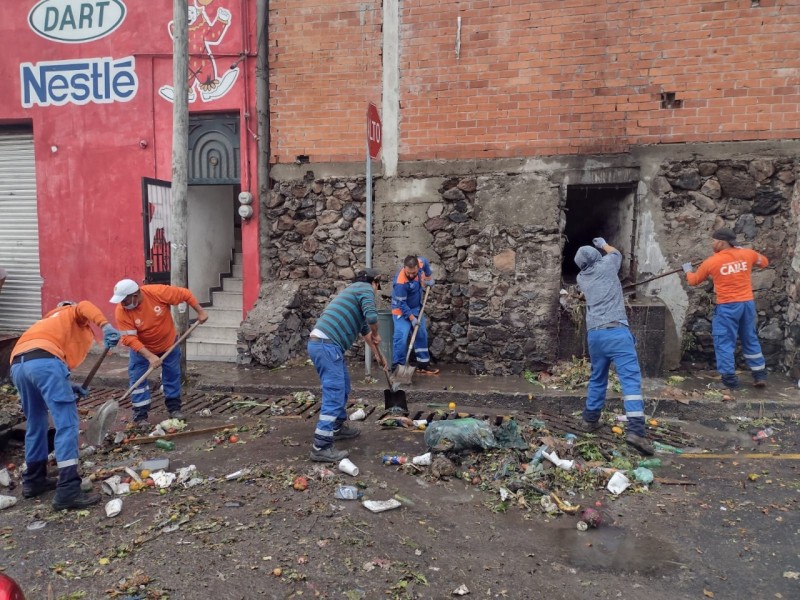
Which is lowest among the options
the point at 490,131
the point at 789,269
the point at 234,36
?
the point at 789,269

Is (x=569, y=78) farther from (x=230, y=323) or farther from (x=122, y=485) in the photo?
(x=122, y=485)

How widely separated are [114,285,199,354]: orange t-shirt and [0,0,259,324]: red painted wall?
2.62 m

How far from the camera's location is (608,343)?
5238mm

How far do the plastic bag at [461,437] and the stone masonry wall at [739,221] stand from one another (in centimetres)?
370

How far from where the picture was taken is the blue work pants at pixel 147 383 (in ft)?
19.2

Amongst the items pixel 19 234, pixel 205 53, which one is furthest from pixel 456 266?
pixel 19 234

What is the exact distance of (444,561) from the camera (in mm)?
3314

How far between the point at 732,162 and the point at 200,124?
754 cm

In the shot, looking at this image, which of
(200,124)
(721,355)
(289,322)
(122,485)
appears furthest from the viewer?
(200,124)

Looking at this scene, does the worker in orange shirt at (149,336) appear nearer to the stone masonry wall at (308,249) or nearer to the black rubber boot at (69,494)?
the black rubber boot at (69,494)

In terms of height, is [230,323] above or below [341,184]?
Result: below

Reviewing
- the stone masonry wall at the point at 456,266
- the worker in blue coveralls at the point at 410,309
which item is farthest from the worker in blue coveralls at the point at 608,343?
the worker in blue coveralls at the point at 410,309

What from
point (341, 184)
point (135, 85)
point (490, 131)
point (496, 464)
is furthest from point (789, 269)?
point (135, 85)

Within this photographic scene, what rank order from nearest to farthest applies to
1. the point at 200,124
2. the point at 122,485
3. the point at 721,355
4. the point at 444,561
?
1. the point at 444,561
2. the point at 122,485
3. the point at 721,355
4. the point at 200,124
